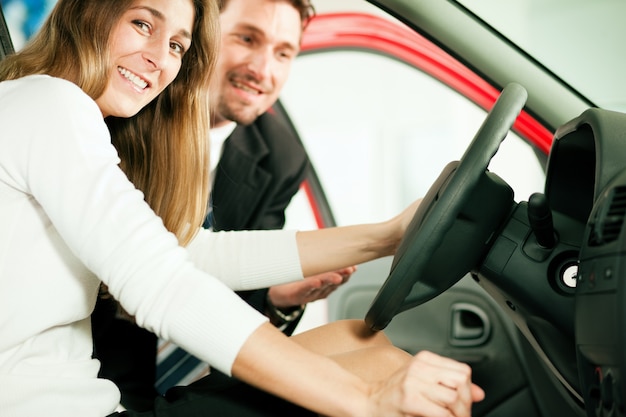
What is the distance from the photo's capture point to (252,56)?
1.83 metres

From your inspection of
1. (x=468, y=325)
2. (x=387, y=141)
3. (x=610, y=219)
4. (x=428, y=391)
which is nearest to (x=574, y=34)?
→ (x=387, y=141)

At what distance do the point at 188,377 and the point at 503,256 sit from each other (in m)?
1.15

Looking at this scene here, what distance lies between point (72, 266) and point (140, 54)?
371 millimetres

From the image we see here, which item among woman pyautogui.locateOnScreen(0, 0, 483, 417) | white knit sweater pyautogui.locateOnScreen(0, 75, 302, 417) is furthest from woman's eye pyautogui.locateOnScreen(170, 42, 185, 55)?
white knit sweater pyautogui.locateOnScreen(0, 75, 302, 417)

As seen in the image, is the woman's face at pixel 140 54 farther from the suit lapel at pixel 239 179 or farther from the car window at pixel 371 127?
the car window at pixel 371 127

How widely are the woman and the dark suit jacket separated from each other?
0.44 meters

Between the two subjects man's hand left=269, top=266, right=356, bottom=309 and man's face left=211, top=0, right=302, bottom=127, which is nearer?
man's hand left=269, top=266, right=356, bottom=309

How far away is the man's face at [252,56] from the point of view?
1.81 m

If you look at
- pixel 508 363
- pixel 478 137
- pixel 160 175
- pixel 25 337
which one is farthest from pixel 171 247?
pixel 508 363

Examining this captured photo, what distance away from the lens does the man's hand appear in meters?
1.50

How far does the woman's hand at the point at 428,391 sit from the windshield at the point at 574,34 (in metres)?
1.08

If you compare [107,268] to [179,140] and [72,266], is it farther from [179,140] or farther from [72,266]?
[179,140]

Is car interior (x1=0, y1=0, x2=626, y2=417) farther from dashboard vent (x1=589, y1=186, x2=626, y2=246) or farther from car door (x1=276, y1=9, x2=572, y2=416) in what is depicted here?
car door (x1=276, y1=9, x2=572, y2=416)

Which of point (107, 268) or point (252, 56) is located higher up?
point (252, 56)
